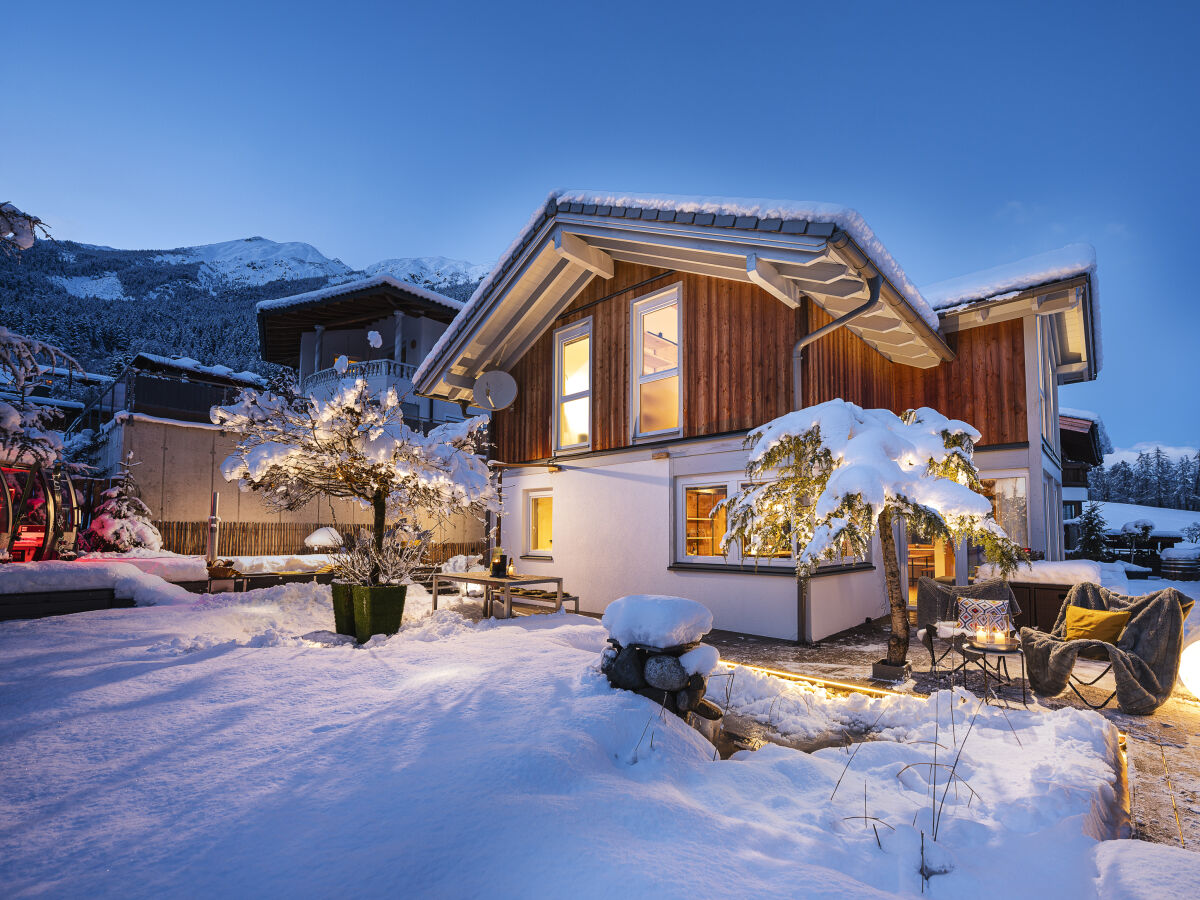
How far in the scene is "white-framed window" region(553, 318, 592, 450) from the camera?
956 cm

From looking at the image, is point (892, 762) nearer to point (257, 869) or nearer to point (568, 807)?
point (568, 807)

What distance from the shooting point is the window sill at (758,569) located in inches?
269

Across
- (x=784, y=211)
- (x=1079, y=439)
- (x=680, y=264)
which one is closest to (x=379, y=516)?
(x=680, y=264)

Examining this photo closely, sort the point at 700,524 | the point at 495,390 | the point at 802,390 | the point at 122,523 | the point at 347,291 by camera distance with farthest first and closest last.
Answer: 1. the point at 347,291
2. the point at 122,523
3. the point at 495,390
4. the point at 700,524
5. the point at 802,390

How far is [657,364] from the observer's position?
988cm

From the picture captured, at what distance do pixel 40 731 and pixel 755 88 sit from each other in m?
41.4

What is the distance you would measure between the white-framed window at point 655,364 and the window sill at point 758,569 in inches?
72.0

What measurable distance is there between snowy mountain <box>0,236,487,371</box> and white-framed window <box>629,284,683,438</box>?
50.8ft

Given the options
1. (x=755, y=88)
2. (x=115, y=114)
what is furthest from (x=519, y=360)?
(x=755, y=88)

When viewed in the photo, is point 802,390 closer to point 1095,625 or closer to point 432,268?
point 1095,625

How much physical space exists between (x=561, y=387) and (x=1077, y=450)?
14.9 metres

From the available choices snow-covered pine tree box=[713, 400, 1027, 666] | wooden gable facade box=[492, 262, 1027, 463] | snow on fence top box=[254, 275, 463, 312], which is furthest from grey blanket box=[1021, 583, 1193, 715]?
snow on fence top box=[254, 275, 463, 312]

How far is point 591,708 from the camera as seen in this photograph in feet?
11.7

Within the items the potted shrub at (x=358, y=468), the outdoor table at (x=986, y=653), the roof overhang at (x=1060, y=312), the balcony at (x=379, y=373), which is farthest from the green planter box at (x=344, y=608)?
the balcony at (x=379, y=373)
